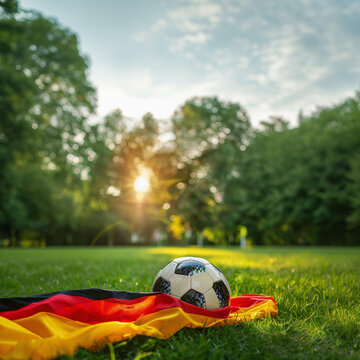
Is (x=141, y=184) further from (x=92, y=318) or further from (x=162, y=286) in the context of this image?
(x=92, y=318)

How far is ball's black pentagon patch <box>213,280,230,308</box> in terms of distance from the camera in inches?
87.4

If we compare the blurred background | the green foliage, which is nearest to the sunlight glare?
the blurred background

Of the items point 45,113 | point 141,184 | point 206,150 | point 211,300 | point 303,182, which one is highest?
point 45,113

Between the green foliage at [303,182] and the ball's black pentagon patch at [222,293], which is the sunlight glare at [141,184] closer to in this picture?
the green foliage at [303,182]

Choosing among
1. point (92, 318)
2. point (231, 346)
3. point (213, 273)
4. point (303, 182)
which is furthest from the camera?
point (303, 182)

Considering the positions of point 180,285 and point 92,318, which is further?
point 180,285

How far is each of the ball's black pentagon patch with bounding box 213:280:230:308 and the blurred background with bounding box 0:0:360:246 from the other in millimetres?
7484

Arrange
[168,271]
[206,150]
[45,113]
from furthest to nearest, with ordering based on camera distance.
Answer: [206,150] → [45,113] → [168,271]

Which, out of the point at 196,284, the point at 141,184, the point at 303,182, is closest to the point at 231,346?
the point at 196,284

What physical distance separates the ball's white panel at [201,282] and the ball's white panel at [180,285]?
41 mm

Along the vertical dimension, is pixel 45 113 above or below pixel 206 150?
above

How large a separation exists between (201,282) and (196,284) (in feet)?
0.15

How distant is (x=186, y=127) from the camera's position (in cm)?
2766

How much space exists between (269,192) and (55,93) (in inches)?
888
